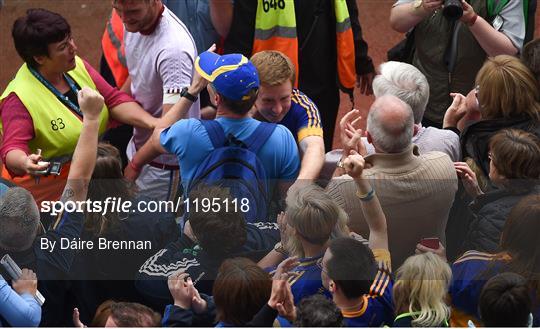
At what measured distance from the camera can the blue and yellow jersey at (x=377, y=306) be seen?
15.8ft

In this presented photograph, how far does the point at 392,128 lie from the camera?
17.4ft

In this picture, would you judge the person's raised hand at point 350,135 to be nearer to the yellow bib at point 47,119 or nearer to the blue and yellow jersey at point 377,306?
the blue and yellow jersey at point 377,306

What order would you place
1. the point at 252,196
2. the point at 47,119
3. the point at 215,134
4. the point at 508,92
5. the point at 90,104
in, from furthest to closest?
the point at 47,119
the point at 508,92
the point at 90,104
the point at 215,134
the point at 252,196

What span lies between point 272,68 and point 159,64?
2.05 ft

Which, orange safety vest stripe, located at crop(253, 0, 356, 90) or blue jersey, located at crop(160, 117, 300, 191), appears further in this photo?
orange safety vest stripe, located at crop(253, 0, 356, 90)

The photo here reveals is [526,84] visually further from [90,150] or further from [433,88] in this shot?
[90,150]

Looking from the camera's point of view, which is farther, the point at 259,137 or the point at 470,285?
the point at 259,137

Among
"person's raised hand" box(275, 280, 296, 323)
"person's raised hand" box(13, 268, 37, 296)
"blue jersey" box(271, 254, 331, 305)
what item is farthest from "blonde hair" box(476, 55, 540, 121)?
"person's raised hand" box(13, 268, 37, 296)

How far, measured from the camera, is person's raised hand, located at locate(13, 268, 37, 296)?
497 centimetres

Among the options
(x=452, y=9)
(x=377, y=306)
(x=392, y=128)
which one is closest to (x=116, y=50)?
(x=452, y=9)

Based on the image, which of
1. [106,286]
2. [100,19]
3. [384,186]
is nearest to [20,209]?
[106,286]

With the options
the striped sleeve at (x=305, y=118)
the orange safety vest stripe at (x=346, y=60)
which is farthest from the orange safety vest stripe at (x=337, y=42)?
the striped sleeve at (x=305, y=118)

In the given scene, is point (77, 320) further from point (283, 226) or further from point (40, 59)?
point (40, 59)

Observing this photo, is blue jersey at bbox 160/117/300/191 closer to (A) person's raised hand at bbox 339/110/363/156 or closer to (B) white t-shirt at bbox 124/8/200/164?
(A) person's raised hand at bbox 339/110/363/156
